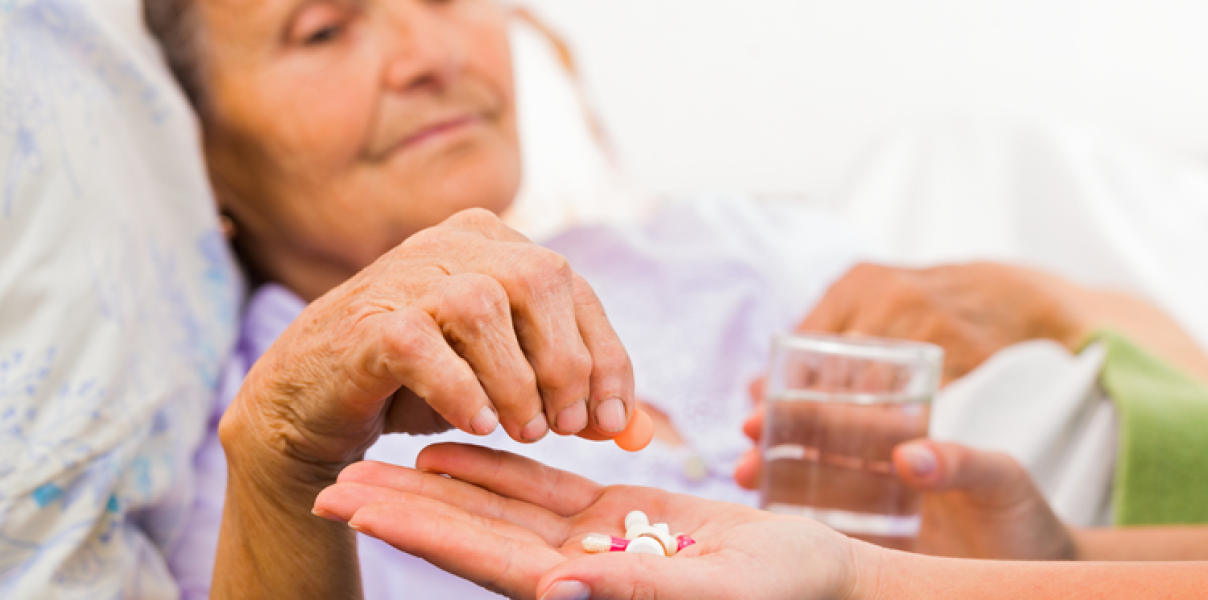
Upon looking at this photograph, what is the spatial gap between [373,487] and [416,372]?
6cm

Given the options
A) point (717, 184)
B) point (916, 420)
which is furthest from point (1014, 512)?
point (717, 184)

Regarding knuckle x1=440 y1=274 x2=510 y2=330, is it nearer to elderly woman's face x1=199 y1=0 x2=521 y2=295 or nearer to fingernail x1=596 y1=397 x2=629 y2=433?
fingernail x1=596 y1=397 x2=629 y2=433

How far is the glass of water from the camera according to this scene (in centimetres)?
75

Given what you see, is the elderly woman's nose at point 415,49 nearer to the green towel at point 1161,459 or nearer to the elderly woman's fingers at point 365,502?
the elderly woman's fingers at point 365,502

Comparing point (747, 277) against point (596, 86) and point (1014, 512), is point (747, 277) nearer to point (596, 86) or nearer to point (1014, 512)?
point (1014, 512)

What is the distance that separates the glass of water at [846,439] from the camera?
749 mm

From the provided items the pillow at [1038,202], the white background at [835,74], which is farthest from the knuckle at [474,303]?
the white background at [835,74]

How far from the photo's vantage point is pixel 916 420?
76cm

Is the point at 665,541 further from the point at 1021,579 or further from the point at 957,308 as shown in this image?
the point at 957,308

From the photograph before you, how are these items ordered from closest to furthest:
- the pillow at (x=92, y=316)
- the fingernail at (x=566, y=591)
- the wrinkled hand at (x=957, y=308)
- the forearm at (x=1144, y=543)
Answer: the fingernail at (x=566, y=591), the pillow at (x=92, y=316), the forearm at (x=1144, y=543), the wrinkled hand at (x=957, y=308)

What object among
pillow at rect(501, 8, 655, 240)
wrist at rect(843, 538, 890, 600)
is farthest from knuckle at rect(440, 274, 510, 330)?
pillow at rect(501, 8, 655, 240)

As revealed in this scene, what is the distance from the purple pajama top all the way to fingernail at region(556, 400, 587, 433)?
0.16 meters

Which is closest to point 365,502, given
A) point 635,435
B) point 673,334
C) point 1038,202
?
point 635,435

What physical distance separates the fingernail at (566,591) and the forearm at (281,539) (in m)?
0.24
